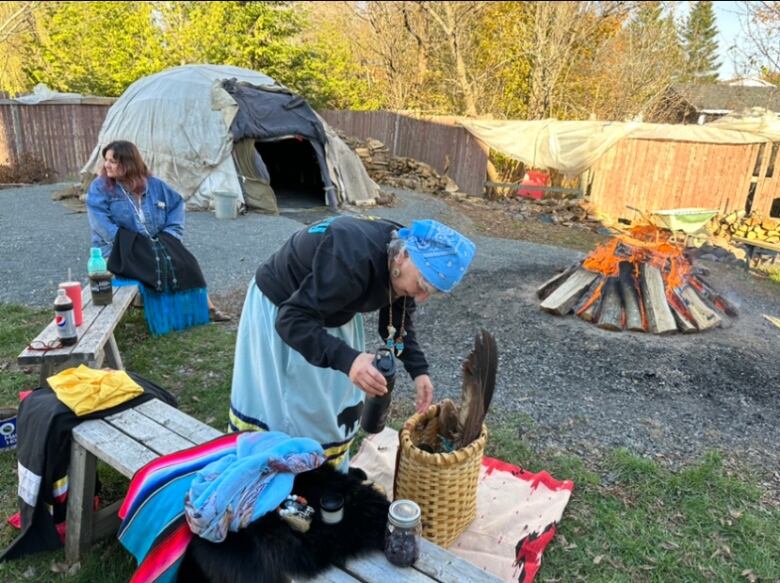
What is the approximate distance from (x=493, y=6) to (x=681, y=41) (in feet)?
19.6

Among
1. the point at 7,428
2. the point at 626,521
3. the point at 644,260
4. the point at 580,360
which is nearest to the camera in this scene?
the point at 626,521

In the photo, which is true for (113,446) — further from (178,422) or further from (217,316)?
(217,316)

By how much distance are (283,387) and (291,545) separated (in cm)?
69

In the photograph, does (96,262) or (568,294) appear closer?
(96,262)

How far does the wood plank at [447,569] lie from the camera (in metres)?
1.71

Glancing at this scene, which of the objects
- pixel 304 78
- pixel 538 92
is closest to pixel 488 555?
pixel 538 92

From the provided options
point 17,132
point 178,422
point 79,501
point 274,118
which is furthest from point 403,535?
point 17,132

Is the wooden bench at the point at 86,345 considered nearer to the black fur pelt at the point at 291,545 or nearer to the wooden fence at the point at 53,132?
the black fur pelt at the point at 291,545

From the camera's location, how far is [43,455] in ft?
7.59

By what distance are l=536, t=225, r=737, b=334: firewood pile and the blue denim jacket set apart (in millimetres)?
3829

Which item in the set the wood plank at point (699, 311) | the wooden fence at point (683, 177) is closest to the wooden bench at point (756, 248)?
the wooden fence at point (683, 177)

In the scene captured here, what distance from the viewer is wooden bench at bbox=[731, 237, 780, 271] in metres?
8.66

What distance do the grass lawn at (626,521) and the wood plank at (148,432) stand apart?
620 millimetres

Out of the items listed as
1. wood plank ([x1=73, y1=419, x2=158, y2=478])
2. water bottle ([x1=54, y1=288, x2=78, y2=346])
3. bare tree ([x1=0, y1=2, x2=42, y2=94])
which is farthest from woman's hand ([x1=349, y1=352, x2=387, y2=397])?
bare tree ([x1=0, y1=2, x2=42, y2=94])
